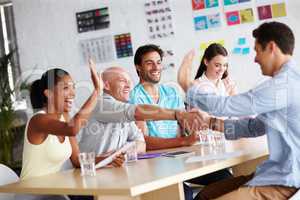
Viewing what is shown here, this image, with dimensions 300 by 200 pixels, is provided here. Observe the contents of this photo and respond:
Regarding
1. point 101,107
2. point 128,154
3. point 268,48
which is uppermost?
point 268,48

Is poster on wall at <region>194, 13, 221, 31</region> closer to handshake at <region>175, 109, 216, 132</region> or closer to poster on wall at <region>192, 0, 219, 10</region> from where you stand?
poster on wall at <region>192, 0, 219, 10</region>

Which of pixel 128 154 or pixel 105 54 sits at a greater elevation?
pixel 105 54

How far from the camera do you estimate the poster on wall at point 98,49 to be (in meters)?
5.07

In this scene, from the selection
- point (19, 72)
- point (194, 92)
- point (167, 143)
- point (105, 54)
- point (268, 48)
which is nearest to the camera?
point (268, 48)

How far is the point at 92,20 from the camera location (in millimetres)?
5102

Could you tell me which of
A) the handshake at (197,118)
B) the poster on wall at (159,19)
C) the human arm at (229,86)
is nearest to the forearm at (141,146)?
the handshake at (197,118)

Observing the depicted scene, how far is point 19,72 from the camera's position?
5652mm

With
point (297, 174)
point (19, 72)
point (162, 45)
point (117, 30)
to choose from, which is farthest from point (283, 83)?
point (19, 72)

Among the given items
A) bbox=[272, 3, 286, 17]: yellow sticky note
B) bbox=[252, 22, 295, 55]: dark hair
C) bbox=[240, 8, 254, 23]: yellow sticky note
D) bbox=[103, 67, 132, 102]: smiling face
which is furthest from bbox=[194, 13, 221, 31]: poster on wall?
bbox=[252, 22, 295, 55]: dark hair

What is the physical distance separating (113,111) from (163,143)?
324mm

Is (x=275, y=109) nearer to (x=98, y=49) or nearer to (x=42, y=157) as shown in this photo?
(x=42, y=157)

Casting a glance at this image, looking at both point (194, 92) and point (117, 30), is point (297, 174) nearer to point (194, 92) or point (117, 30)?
point (194, 92)

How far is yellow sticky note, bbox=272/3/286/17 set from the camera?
13.6ft

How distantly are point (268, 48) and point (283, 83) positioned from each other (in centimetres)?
17
